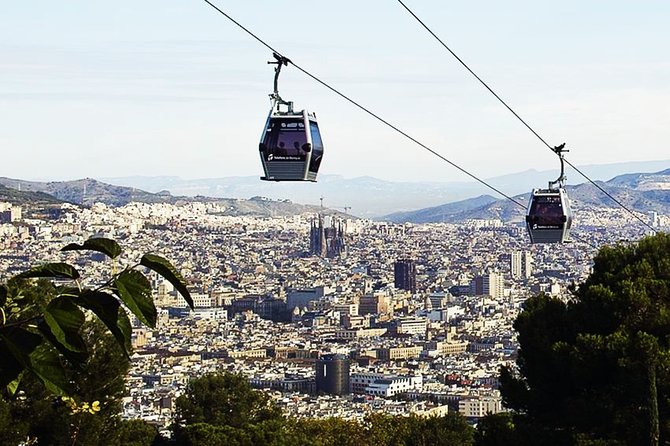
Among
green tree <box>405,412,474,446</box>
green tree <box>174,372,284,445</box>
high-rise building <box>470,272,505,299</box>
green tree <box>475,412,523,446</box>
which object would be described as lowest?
high-rise building <box>470,272,505,299</box>

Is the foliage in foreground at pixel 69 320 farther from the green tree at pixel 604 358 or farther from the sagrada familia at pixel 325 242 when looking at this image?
the sagrada familia at pixel 325 242

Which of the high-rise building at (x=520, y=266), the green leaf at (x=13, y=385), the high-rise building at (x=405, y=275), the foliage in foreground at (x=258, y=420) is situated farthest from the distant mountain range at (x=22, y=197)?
the green leaf at (x=13, y=385)

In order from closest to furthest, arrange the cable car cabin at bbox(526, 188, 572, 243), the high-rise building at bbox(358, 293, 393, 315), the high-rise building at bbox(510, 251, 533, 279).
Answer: the cable car cabin at bbox(526, 188, 572, 243) < the high-rise building at bbox(358, 293, 393, 315) < the high-rise building at bbox(510, 251, 533, 279)

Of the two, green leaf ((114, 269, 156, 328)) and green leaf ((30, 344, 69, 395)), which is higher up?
green leaf ((114, 269, 156, 328))

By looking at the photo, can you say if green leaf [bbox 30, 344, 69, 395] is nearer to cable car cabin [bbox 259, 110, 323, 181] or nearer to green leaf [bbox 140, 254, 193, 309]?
green leaf [bbox 140, 254, 193, 309]

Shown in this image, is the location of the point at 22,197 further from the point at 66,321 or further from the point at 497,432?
the point at 66,321

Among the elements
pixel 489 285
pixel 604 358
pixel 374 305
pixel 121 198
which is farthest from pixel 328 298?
pixel 604 358

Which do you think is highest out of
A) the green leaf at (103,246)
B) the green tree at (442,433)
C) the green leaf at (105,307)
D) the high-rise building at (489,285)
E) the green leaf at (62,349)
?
the green leaf at (103,246)

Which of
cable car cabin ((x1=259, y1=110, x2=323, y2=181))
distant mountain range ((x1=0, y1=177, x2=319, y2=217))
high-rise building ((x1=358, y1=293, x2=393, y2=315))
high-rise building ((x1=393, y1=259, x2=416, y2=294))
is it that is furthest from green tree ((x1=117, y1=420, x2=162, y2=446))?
distant mountain range ((x1=0, y1=177, x2=319, y2=217))
